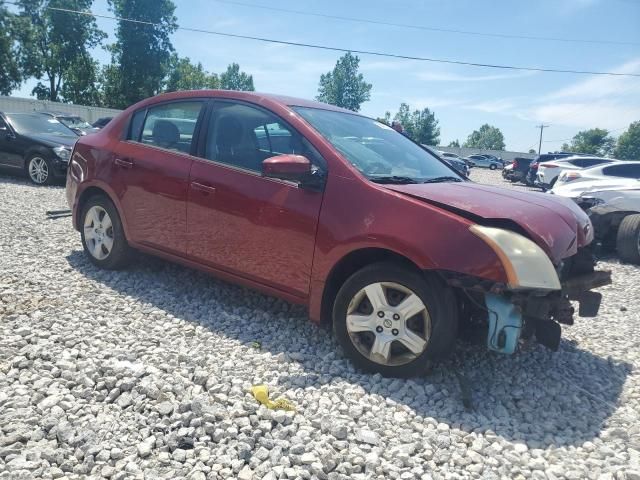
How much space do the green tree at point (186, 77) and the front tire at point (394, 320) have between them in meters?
54.6

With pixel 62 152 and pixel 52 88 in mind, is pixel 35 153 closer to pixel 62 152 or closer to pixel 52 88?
pixel 62 152

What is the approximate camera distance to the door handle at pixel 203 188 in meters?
3.89

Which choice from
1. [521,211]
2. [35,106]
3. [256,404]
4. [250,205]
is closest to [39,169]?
[250,205]

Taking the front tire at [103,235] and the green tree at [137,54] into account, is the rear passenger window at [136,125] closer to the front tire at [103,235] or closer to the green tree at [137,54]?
the front tire at [103,235]

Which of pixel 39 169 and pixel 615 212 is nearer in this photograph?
pixel 615 212

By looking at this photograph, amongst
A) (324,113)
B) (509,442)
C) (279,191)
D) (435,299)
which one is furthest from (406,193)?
(509,442)

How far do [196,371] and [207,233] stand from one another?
1.21 meters

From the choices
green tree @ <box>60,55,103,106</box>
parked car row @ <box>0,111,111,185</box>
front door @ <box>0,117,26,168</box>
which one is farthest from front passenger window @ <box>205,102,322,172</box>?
green tree @ <box>60,55,103,106</box>

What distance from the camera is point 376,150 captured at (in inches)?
151

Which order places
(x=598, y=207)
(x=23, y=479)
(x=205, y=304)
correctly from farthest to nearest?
(x=598, y=207), (x=205, y=304), (x=23, y=479)

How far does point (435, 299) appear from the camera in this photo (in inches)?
116

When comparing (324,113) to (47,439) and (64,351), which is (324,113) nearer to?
(64,351)

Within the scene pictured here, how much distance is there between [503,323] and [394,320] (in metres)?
0.62

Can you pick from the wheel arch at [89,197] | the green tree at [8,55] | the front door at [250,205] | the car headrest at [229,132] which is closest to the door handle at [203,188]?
the front door at [250,205]
